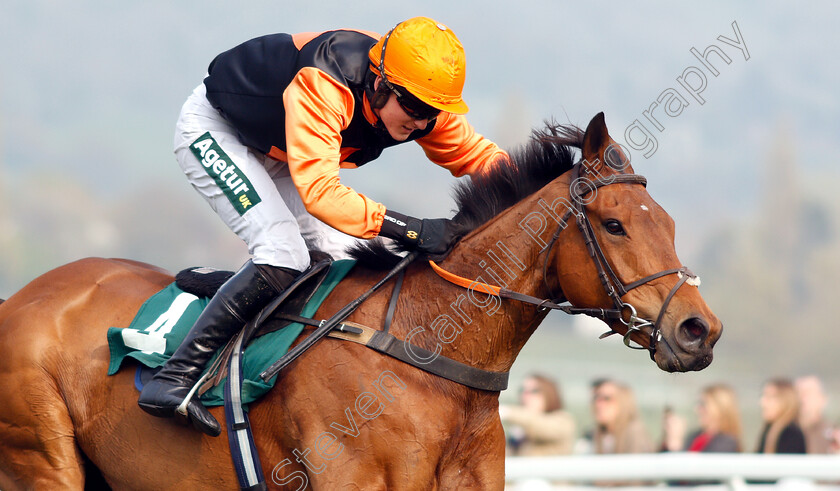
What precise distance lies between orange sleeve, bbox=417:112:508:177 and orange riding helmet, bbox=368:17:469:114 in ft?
2.10

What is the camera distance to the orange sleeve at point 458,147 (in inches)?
153

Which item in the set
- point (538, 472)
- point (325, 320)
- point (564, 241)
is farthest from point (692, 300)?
point (538, 472)

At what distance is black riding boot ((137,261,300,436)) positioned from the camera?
323 centimetres

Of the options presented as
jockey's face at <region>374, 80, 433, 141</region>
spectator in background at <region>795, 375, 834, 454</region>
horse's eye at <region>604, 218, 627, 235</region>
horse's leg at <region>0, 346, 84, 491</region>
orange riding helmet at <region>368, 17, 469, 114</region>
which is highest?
spectator in background at <region>795, 375, 834, 454</region>

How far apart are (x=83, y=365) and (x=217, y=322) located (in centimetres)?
74

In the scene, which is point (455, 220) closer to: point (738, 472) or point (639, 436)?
point (738, 472)

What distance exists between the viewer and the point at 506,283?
3.15 m

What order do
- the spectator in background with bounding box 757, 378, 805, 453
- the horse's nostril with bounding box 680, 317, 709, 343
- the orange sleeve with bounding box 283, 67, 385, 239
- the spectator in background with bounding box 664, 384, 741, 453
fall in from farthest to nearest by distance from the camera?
the spectator in background with bounding box 757, 378, 805, 453
the spectator in background with bounding box 664, 384, 741, 453
the orange sleeve with bounding box 283, 67, 385, 239
the horse's nostril with bounding box 680, 317, 709, 343

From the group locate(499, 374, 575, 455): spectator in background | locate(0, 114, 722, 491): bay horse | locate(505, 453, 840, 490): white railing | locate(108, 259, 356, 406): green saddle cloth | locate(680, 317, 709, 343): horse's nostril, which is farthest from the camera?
locate(499, 374, 575, 455): spectator in background

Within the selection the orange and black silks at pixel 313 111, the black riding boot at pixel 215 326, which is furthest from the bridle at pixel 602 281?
the black riding boot at pixel 215 326

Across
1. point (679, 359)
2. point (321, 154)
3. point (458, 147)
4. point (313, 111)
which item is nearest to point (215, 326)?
point (321, 154)

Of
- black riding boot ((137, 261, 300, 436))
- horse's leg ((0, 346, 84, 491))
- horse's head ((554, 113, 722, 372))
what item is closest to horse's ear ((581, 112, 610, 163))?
horse's head ((554, 113, 722, 372))

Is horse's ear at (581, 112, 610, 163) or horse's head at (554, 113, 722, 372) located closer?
horse's head at (554, 113, 722, 372)

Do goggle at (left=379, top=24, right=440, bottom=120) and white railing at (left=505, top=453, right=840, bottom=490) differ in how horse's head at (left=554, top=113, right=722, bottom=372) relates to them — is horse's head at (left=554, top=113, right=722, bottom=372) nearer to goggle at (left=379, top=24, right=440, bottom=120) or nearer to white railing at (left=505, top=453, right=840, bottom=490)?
goggle at (left=379, top=24, right=440, bottom=120)
